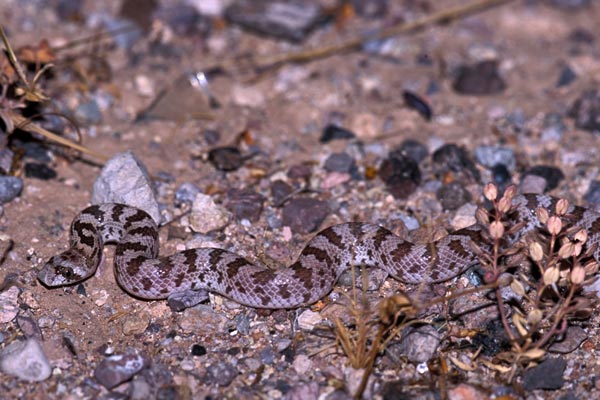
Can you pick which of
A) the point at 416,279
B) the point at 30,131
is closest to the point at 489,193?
the point at 416,279

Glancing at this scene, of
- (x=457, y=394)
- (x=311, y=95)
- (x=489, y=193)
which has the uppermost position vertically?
(x=489, y=193)

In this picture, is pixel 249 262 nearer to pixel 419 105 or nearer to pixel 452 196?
pixel 452 196

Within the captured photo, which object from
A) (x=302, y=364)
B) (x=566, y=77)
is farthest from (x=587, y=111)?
(x=302, y=364)

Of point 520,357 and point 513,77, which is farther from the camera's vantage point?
point 513,77

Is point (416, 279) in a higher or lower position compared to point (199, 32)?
lower

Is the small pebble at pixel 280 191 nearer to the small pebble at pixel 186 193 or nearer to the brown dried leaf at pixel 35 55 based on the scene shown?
the small pebble at pixel 186 193

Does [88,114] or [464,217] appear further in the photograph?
[88,114]

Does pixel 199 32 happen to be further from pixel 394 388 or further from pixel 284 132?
pixel 394 388
